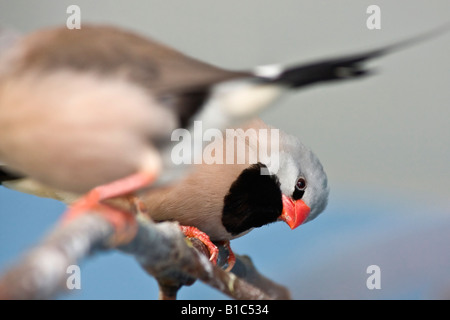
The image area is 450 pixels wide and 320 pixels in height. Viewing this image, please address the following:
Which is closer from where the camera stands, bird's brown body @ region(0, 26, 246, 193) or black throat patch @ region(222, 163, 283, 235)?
bird's brown body @ region(0, 26, 246, 193)

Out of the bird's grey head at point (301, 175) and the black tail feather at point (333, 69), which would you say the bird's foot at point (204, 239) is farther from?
the black tail feather at point (333, 69)

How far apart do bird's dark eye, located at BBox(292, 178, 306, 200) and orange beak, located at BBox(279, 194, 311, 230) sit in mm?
11

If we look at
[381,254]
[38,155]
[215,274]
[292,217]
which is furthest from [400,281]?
[38,155]

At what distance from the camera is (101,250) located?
0.62m

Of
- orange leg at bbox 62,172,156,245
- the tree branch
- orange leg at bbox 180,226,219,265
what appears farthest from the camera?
orange leg at bbox 180,226,219,265

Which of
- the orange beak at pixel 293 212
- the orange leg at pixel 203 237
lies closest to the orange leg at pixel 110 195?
the orange leg at pixel 203 237

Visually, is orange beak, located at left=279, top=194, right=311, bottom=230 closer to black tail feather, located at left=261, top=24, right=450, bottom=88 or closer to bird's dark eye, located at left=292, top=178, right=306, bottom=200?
bird's dark eye, located at left=292, top=178, right=306, bottom=200

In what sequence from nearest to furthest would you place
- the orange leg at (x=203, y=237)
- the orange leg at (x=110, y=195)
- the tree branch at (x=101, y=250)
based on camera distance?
the tree branch at (x=101, y=250), the orange leg at (x=110, y=195), the orange leg at (x=203, y=237)

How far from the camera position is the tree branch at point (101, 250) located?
49 centimetres

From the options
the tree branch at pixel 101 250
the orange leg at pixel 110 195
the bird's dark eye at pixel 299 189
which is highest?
the bird's dark eye at pixel 299 189

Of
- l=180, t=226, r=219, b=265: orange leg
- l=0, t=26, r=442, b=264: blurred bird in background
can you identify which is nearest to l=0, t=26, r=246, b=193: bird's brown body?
l=0, t=26, r=442, b=264: blurred bird in background

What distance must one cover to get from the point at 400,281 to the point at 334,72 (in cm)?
100

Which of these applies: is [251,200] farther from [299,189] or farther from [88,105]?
[88,105]

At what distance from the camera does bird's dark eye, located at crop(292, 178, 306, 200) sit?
126cm
